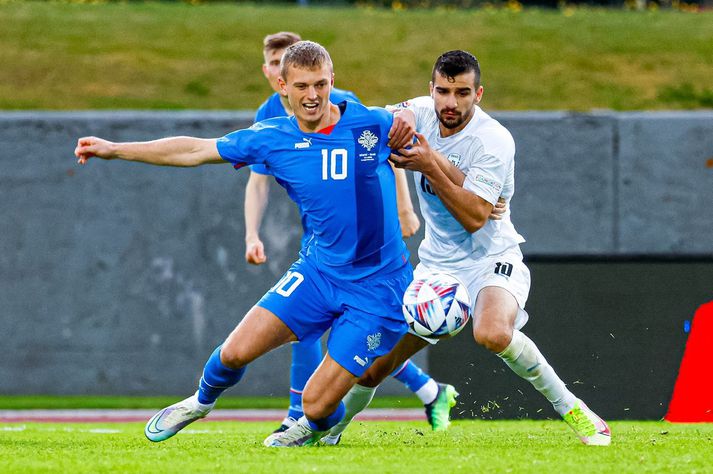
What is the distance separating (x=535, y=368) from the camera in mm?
6828

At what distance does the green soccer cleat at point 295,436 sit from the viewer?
6922 mm

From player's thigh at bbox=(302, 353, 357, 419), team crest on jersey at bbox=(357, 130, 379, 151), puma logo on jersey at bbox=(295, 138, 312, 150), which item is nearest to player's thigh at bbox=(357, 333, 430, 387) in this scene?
player's thigh at bbox=(302, 353, 357, 419)

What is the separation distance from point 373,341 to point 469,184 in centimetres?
100

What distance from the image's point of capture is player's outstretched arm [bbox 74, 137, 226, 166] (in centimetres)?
632

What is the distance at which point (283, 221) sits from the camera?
11.8 meters

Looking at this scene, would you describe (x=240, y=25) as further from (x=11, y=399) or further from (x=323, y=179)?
(x=323, y=179)

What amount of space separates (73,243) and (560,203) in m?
4.69

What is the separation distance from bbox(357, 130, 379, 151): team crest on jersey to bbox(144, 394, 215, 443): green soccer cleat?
1688 mm

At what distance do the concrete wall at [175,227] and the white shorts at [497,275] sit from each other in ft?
15.8

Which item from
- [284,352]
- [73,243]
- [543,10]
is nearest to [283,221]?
[284,352]

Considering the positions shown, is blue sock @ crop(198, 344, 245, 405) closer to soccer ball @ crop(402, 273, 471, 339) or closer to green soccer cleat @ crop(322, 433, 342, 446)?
green soccer cleat @ crop(322, 433, 342, 446)

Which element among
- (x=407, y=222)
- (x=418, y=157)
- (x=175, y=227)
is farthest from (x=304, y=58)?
(x=175, y=227)

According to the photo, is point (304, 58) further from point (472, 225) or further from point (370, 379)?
point (370, 379)

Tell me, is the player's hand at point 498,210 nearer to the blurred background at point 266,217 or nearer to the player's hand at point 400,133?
the player's hand at point 400,133
